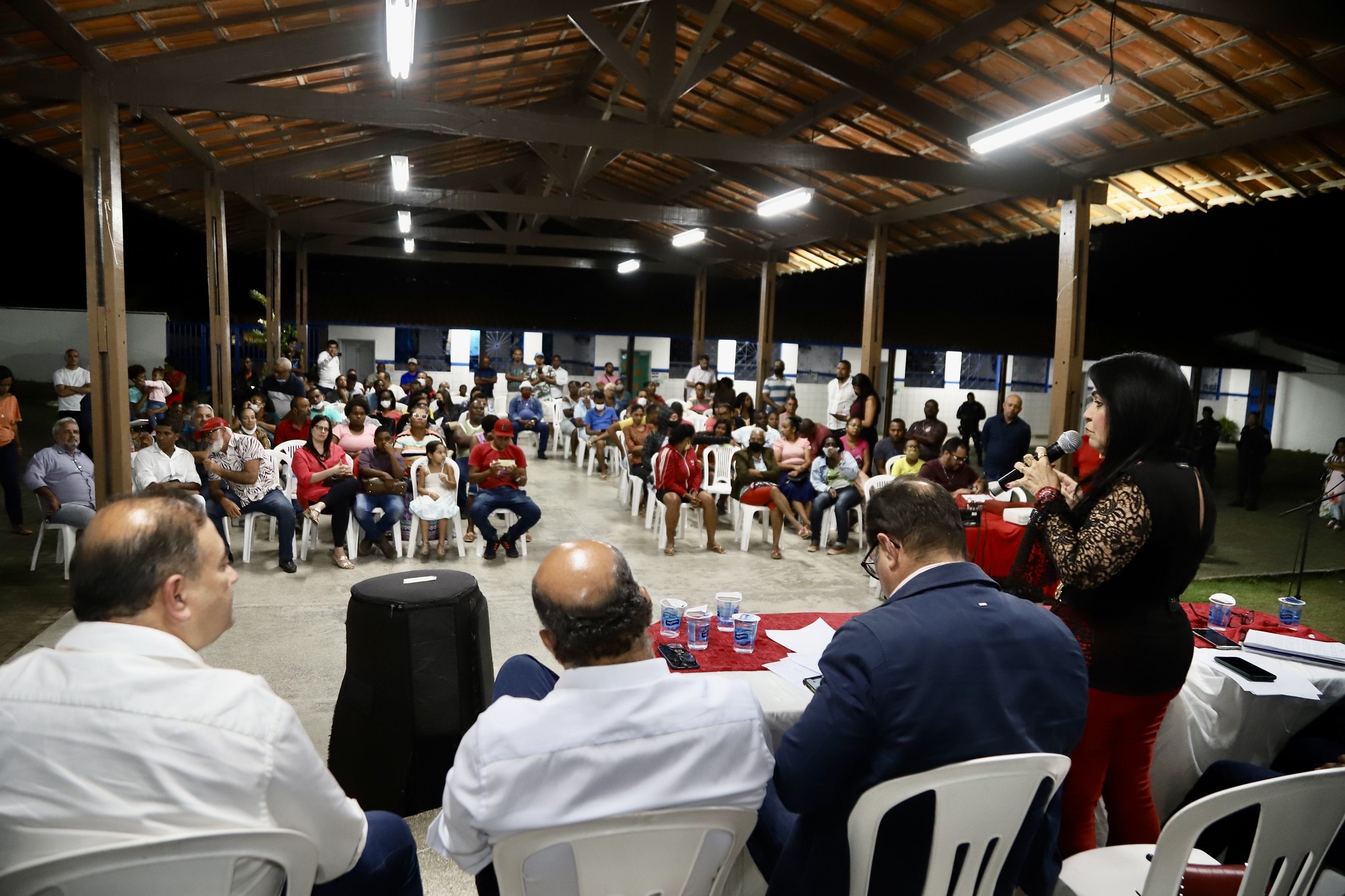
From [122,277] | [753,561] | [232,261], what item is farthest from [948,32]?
[232,261]

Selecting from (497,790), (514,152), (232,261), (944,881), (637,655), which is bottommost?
(944,881)

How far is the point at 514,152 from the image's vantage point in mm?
12578

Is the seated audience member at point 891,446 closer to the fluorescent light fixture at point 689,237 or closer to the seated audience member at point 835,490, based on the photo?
the seated audience member at point 835,490

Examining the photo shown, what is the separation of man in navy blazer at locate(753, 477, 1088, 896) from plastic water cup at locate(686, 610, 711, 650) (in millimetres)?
927

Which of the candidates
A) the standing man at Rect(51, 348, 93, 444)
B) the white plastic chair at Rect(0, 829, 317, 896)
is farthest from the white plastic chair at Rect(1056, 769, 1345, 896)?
the standing man at Rect(51, 348, 93, 444)

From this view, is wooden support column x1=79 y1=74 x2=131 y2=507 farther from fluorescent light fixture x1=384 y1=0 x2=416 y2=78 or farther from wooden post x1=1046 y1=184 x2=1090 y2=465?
wooden post x1=1046 y1=184 x2=1090 y2=465

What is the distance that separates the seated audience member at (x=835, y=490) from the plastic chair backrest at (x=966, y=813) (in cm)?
515

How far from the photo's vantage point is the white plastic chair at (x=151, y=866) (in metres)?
1.12

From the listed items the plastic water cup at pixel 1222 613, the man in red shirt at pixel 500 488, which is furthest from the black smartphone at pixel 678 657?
the man in red shirt at pixel 500 488

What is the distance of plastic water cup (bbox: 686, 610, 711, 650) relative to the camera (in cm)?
247

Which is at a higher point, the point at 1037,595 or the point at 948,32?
the point at 948,32

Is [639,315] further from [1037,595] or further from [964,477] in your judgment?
[1037,595]

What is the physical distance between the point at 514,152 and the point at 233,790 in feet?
41.0

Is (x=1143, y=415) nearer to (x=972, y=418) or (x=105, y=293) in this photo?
(x=105, y=293)
